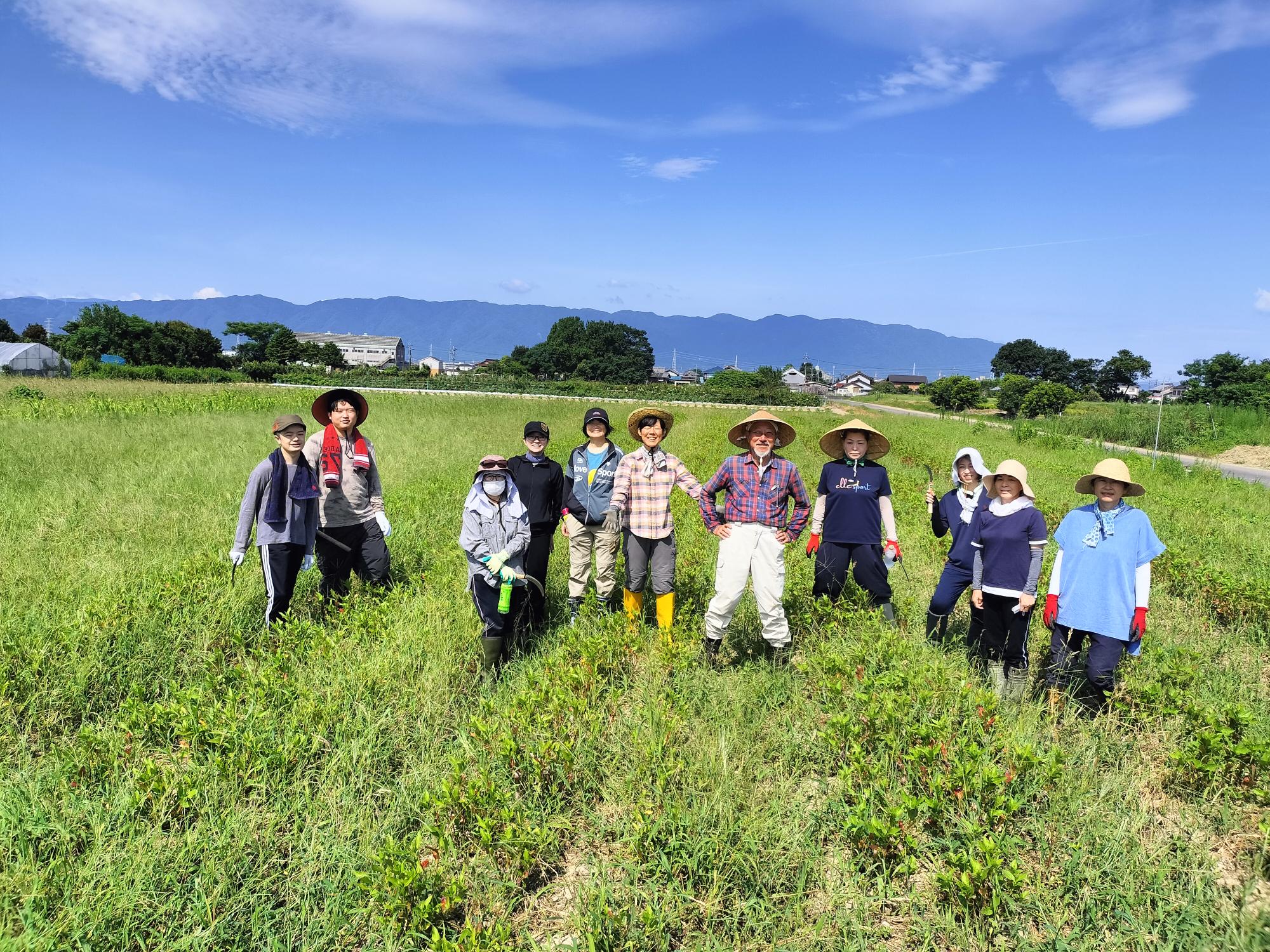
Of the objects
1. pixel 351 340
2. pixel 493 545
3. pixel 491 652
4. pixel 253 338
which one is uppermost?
pixel 351 340

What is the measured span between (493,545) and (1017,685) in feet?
12.1

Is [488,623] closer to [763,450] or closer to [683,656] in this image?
[683,656]

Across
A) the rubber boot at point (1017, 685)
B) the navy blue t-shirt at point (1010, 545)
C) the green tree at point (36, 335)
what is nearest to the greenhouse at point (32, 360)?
the green tree at point (36, 335)

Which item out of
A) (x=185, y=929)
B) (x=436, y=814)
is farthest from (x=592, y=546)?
(x=185, y=929)

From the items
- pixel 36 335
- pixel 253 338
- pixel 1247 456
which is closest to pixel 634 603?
pixel 1247 456

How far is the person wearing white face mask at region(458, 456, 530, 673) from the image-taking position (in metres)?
4.73

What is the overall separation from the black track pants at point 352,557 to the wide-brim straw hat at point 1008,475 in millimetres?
4869

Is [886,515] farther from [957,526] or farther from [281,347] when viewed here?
[281,347]

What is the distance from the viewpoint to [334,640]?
484cm

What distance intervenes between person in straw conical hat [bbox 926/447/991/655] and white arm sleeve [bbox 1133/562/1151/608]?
97cm

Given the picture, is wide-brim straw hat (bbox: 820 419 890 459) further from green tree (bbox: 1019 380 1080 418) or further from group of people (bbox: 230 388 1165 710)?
green tree (bbox: 1019 380 1080 418)

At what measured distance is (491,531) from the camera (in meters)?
4.81

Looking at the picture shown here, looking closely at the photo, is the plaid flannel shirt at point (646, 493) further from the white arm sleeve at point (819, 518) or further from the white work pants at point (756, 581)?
the white arm sleeve at point (819, 518)

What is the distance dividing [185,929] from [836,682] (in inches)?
131
